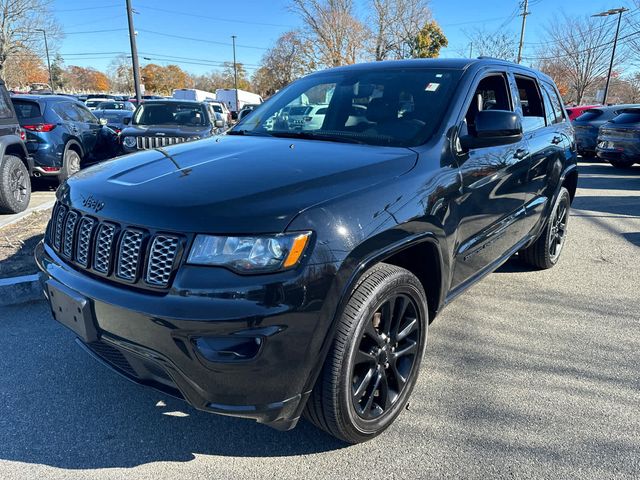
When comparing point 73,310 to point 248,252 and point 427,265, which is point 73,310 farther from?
point 427,265

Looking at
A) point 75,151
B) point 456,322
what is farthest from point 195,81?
point 456,322

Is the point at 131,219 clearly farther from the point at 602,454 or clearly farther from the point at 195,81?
the point at 195,81

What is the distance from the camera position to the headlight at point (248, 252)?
1824mm

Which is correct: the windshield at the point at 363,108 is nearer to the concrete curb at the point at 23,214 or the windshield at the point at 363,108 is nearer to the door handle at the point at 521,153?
the door handle at the point at 521,153

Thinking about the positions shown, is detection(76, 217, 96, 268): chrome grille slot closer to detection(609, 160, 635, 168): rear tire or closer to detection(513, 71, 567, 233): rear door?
detection(513, 71, 567, 233): rear door

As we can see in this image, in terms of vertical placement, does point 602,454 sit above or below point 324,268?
below

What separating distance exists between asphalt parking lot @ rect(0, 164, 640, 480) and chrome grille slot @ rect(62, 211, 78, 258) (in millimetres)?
925

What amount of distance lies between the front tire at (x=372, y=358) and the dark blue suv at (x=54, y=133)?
6439 millimetres

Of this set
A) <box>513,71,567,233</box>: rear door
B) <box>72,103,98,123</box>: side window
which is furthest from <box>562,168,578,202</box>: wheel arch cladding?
<box>72,103,98,123</box>: side window

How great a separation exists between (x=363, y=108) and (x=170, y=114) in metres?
8.02

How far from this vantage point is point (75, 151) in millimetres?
8672

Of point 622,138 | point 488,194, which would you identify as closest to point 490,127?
point 488,194

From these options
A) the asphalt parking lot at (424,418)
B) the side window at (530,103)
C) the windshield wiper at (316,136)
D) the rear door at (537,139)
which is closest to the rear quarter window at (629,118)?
the rear door at (537,139)

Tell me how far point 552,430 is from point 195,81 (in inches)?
4434
